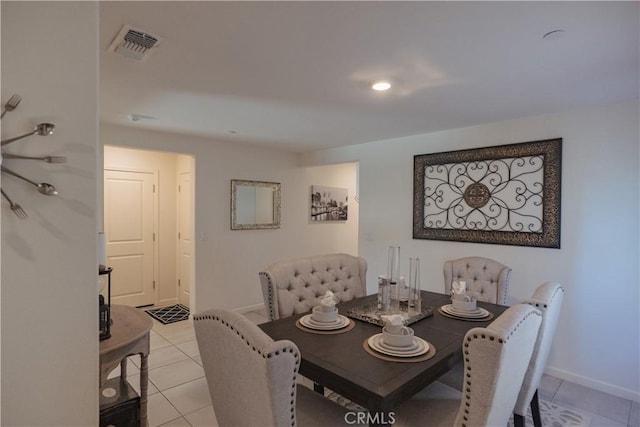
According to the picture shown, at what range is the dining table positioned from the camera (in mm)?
1297

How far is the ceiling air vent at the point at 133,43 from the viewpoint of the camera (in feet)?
5.42

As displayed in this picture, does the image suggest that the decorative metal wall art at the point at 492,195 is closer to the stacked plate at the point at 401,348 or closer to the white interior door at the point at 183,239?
the stacked plate at the point at 401,348

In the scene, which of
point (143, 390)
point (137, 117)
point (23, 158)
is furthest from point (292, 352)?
point (137, 117)

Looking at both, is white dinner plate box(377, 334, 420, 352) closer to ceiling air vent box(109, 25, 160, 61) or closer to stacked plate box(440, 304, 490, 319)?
stacked plate box(440, 304, 490, 319)

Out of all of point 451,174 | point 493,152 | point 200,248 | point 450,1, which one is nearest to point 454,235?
point 451,174

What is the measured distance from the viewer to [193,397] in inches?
100

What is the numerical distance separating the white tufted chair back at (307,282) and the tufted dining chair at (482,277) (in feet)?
2.72

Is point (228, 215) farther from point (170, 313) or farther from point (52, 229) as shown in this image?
point (52, 229)

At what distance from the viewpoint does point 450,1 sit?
4.52 feet

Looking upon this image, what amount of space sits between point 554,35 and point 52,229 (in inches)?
90.8

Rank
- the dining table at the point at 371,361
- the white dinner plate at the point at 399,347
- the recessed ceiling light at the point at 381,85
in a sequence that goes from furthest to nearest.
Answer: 1. the recessed ceiling light at the point at 381,85
2. the white dinner plate at the point at 399,347
3. the dining table at the point at 371,361

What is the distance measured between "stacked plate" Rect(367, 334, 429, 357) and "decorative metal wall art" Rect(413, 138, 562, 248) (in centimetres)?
201

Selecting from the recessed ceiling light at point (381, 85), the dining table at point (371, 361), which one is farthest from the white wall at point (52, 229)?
the recessed ceiling light at point (381, 85)

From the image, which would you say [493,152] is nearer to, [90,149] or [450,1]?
[450,1]
